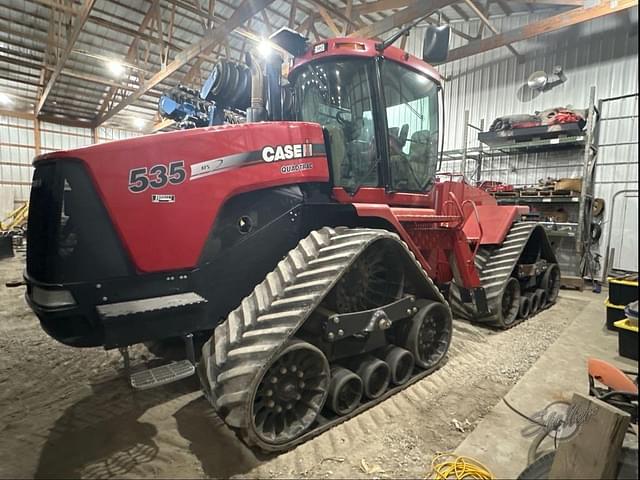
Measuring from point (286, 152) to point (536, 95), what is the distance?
25.1ft

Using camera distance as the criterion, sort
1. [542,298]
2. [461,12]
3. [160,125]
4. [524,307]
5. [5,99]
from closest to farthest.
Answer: [524,307] < [542,298] < [461,12] < [5,99] < [160,125]

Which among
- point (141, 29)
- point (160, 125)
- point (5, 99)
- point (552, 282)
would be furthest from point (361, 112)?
point (5, 99)

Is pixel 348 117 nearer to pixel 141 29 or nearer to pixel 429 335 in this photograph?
pixel 429 335

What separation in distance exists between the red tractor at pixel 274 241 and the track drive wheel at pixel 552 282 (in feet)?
9.15

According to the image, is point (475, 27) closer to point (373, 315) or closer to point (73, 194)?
point (373, 315)

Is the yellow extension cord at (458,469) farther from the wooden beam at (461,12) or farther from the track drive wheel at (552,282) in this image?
the wooden beam at (461,12)

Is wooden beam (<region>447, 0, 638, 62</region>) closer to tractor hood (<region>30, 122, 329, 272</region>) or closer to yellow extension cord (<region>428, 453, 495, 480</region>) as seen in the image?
tractor hood (<region>30, 122, 329, 272</region>)

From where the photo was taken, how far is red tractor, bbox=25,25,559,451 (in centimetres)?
184

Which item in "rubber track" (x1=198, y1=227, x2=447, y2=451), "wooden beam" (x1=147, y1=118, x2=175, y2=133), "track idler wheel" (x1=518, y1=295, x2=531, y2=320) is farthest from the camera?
"wooden beam" (x1=147, y1=118, x2=175, y2=133)

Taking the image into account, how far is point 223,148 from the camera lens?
217 cm

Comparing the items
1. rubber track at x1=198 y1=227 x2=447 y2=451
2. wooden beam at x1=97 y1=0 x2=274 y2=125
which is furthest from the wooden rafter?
rubber track at x1=198 y1=227 x2=447 y2=451

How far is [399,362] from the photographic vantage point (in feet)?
8.77

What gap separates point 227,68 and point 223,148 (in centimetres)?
109

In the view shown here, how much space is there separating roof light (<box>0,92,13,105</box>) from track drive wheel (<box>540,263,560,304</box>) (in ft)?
64.8
